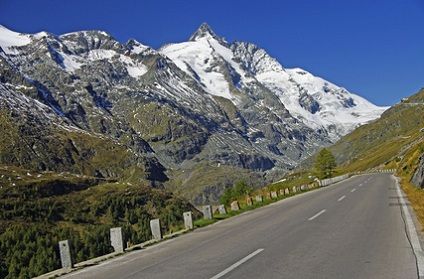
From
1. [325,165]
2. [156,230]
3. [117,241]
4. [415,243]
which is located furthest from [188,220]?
[325,165]

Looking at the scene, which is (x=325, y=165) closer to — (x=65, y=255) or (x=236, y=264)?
(x=65, y=255)

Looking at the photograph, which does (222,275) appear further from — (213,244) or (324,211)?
(324,211)

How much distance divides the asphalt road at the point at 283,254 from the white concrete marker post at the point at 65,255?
0.89 m

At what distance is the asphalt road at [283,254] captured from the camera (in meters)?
11.4

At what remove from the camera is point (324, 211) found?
85.2ft

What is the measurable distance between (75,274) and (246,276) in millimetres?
5289

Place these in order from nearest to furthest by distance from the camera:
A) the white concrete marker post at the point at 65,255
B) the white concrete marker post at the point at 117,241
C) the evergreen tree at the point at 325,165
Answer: the white concrete marker post at the point at 65,255
the white concrete marker post at the point at 117,241
the evergreen tree at the point at 325,165

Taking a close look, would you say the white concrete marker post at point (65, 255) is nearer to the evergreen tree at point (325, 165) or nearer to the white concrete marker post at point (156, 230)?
the white concrete marker post at point (156, 230)

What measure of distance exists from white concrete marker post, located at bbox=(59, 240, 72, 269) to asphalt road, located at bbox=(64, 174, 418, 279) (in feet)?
2.91

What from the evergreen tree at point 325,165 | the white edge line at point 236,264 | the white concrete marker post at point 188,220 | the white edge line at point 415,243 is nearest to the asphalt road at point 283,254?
the white edge line at point 236,264

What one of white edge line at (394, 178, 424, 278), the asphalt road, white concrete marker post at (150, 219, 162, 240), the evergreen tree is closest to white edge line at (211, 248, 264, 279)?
the asphalt road

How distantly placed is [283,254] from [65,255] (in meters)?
6.54

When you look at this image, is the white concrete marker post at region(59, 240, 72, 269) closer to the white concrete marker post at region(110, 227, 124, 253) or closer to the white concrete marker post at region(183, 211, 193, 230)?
the white concrete marker post at region(110, 227, 124, 253)

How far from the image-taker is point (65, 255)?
49.3 ft
